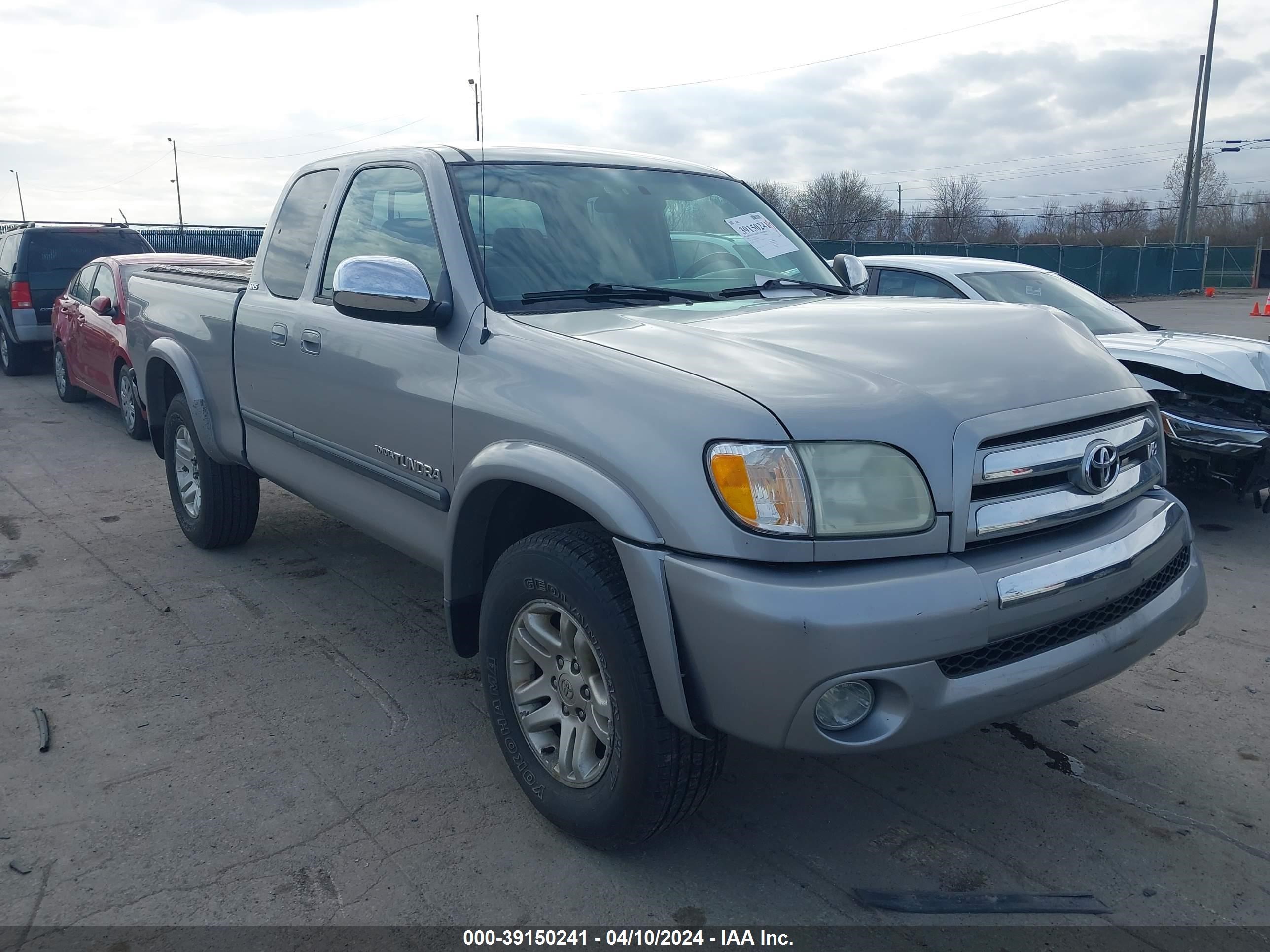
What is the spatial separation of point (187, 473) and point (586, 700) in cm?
377

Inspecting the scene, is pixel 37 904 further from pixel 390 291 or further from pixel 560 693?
pixel 390 291

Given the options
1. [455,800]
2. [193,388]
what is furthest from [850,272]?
[193,388]

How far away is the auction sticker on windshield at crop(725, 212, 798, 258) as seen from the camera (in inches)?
159

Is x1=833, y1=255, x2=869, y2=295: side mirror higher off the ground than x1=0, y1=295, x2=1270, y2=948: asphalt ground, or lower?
higher

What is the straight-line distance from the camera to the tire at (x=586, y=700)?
2.50 m

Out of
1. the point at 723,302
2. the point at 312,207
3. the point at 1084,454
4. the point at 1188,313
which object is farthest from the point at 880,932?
the point at 1188,313

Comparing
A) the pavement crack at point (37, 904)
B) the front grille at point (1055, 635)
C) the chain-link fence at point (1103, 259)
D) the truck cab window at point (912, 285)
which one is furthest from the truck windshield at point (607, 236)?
the chain-link fence at point (1103, 259)

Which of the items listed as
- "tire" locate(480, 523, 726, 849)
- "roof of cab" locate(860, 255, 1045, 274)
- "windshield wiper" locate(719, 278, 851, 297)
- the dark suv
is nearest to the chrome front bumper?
"tire" locate(480, 523, 726, 849)

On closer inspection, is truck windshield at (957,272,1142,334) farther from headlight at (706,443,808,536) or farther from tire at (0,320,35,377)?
tire at (0,320,35,377)

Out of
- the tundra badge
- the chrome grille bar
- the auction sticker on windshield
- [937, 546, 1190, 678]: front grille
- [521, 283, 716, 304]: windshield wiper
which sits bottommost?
[937, 546, 1190, 678]: front grille

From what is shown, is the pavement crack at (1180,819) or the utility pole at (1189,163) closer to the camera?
the pavement crack at (1180,819)

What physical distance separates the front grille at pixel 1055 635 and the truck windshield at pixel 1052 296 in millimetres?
4535

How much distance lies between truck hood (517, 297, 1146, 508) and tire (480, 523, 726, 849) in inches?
21.0

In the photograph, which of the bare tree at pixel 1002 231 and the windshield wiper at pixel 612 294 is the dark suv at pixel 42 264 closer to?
the windshield wiper at pixel 612 294
